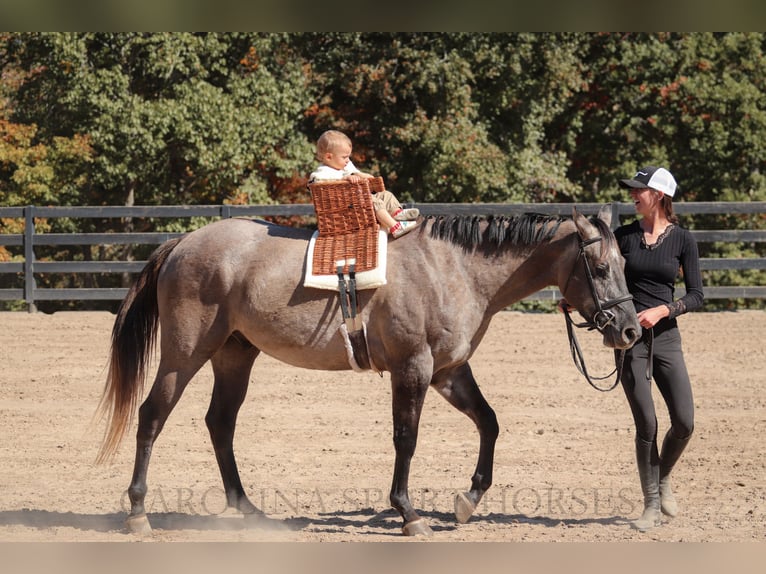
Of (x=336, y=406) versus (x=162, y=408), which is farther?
(x=336, y=406)

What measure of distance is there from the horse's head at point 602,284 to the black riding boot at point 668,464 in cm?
75

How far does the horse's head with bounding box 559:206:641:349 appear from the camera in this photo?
484 centimetres

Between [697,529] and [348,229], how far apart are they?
7.92ft

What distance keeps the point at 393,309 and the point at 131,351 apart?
1550 mm

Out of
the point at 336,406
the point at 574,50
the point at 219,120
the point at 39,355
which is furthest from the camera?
the point at 574,50

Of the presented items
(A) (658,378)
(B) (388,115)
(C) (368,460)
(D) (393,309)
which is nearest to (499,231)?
(D) (393,309)

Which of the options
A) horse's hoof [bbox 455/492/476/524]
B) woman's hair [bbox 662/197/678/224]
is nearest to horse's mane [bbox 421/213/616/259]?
woman's hair [bbox 662/197/678/224]

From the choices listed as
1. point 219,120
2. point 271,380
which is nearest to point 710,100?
point 219,120

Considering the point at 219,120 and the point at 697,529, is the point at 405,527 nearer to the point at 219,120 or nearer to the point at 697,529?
the point at 697,529

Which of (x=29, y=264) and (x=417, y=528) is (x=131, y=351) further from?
(x=29, y=264)

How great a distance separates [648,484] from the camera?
204 inches

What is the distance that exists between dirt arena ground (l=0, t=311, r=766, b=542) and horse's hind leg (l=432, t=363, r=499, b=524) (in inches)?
9.3

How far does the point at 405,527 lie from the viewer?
5.04m

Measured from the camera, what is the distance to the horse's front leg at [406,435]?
16.5ft
